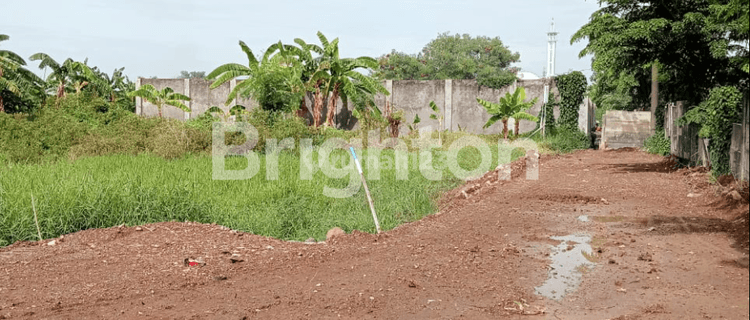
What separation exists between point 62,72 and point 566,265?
2774cm

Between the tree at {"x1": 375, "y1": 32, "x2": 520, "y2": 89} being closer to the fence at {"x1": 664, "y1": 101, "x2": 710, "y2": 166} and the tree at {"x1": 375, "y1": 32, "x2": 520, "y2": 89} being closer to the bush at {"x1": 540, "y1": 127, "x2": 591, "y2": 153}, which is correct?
the bush at {"x1": 540, "y1": 127, "x2": 591, "y2": 153}

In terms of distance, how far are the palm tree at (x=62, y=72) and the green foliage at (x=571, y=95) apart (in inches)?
764

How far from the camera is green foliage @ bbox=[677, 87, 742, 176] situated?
11258 millimetres

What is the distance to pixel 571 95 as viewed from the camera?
82.0 ft

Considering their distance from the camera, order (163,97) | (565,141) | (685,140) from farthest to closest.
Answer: (163,97) < (565,141) < (685,140)

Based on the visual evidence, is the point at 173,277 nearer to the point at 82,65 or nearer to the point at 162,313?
the point at 162,313

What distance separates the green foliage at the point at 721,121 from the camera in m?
11.3

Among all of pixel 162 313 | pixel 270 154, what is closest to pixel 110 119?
pixel 270 154

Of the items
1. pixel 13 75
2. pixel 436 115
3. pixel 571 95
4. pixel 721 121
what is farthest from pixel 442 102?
pixel 721 121

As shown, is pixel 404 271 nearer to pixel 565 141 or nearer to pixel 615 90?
pixel 565 141

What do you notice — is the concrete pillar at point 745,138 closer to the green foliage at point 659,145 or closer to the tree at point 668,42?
the tree at point 668,42

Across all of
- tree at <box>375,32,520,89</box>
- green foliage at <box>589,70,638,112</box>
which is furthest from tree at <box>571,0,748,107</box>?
tree at <box>375,32,520,89</box>

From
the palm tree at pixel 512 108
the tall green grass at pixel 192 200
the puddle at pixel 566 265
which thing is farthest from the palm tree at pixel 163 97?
the puddle at pixel 566 265

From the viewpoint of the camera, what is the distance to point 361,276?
6.15 metres
